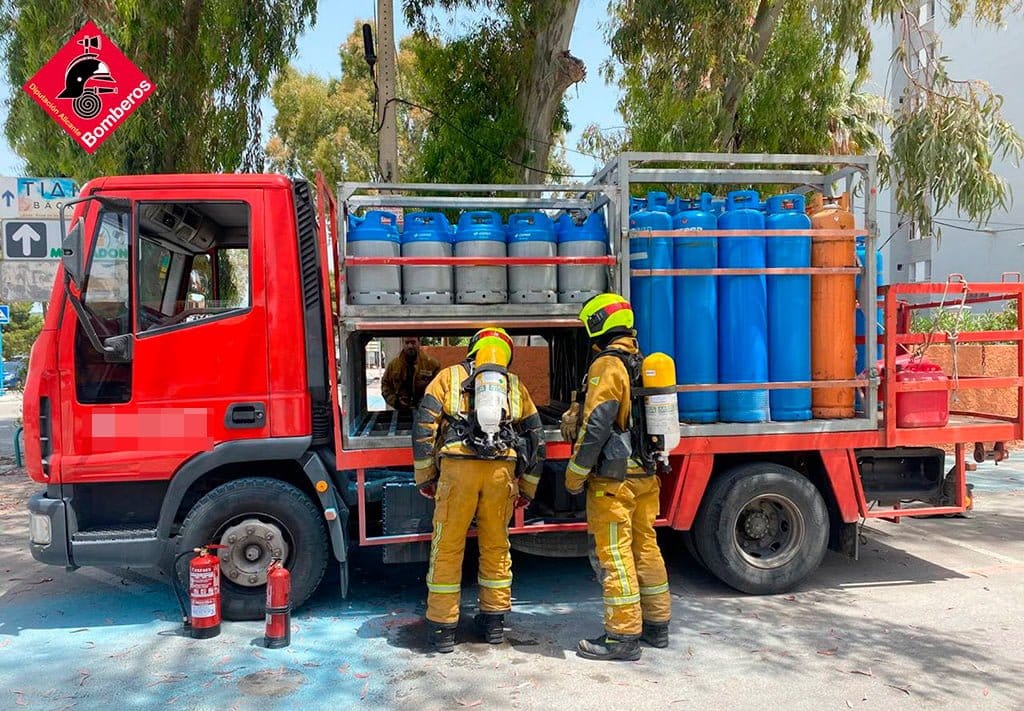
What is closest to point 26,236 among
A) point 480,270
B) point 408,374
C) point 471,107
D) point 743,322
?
point 408,374

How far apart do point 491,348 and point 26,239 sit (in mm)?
5116

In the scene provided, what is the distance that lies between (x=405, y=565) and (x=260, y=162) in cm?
546

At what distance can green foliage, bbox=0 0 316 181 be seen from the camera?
7254 mm

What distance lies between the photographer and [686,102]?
31.3ft

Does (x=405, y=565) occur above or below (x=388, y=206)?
below

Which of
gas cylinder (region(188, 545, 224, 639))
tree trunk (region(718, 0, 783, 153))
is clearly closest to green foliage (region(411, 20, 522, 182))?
tree trunk (region(718, 0, 783, 153))

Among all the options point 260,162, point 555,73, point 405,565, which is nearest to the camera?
point 405,565

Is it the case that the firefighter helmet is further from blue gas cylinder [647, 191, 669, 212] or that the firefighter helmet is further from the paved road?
blue gas cylinder [647, 191, 669, 212]

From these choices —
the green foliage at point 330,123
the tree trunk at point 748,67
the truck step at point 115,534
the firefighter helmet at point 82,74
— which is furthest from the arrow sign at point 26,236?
the green foliage at point 330,123

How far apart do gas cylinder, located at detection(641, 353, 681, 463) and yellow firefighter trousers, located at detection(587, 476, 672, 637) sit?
0.24m

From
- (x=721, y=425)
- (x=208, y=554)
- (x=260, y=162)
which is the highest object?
(x=260, y=162)

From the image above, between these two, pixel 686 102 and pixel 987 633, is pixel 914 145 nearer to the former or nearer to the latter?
pixel 686 102

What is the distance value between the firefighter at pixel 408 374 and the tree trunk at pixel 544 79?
3.68 m

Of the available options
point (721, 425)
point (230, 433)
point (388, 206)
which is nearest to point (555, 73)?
point (388, 206)
